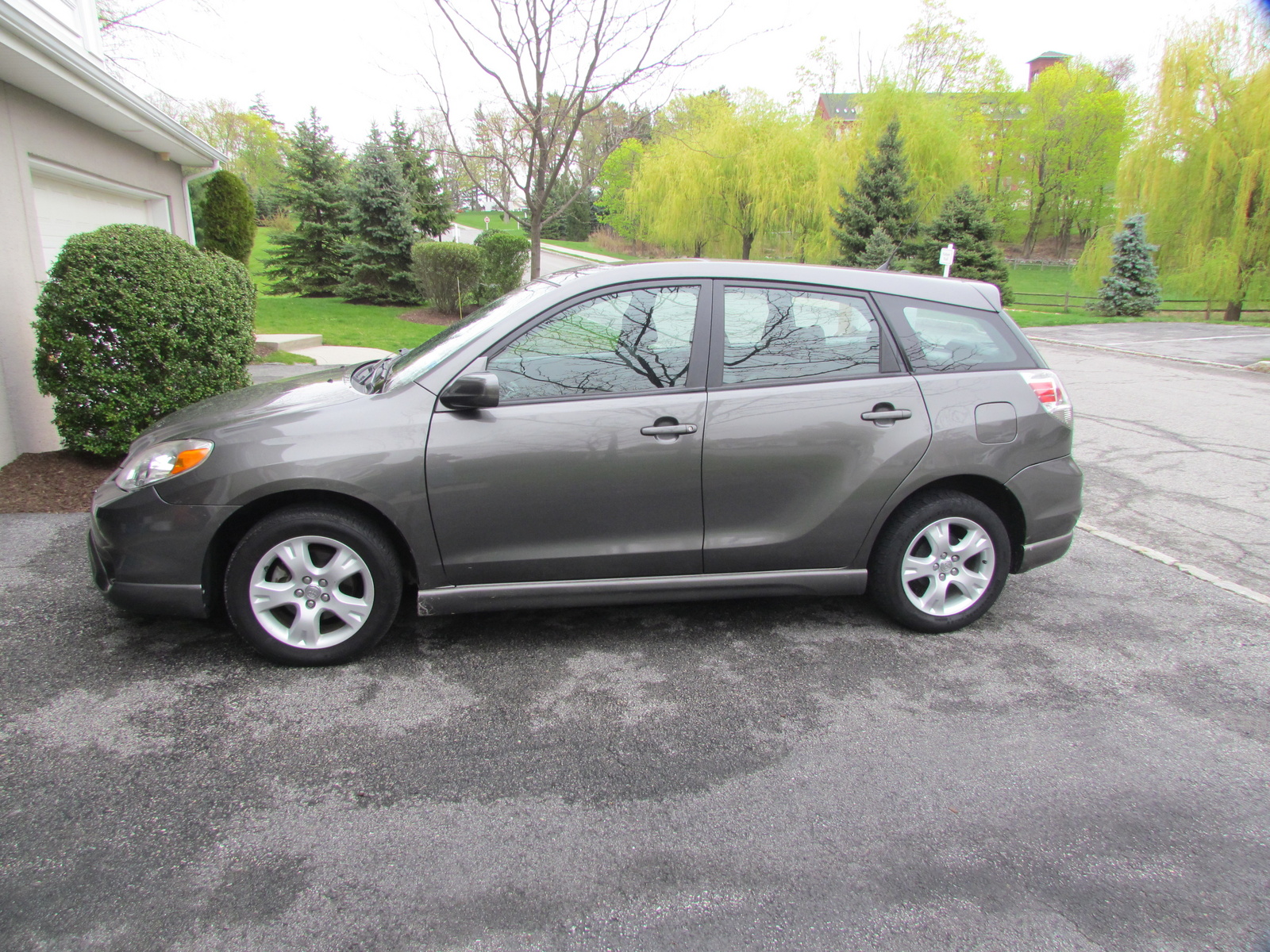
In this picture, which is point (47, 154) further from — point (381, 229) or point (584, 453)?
point (381, 229)

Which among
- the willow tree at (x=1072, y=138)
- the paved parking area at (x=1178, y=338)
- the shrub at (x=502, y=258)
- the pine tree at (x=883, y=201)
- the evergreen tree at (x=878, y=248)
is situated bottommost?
the paved parking area at (x=1178, y=338)

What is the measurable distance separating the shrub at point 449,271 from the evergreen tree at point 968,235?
49.7 feet

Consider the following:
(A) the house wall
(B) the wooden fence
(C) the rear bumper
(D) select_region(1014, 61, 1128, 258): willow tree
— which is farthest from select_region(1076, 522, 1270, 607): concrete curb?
(D) select_region(1014, 61, 1128, 258): willow tree

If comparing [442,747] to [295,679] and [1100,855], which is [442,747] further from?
[1100,855]

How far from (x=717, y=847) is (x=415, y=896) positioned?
34.7 inches

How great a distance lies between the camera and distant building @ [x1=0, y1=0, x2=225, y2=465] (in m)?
6.02

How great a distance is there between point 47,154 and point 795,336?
7.11 meters

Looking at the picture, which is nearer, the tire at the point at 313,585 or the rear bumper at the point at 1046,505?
the tire at the point at 313,585

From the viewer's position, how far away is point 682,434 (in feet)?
10.9

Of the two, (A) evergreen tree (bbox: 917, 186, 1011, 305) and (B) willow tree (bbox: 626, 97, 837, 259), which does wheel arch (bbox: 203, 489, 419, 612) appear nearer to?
(A) evergreen tree (bbox: 917, 186, 1011, 305)

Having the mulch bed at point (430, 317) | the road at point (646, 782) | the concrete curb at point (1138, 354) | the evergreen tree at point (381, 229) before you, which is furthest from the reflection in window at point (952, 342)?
the evergreen tree at point (381, 229)

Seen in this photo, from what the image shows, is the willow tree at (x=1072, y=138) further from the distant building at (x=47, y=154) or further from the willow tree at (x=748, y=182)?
the distant building at (x=47, y=154)

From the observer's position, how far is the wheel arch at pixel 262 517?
10.5 feet

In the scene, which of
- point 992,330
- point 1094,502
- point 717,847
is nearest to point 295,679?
point 717,847
